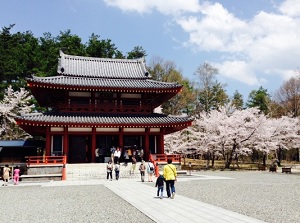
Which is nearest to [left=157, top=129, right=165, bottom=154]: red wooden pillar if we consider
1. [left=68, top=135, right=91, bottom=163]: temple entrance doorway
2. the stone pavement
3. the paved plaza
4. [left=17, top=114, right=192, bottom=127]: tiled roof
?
[left=17, top=114, right=192, bottom=127]: tiled roof

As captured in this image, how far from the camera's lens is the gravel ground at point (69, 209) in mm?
10586

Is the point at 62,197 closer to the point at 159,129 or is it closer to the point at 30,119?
the point at 30,119

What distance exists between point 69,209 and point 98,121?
17164mm

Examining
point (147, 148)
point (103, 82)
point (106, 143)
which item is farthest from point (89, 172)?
point (103, 82)

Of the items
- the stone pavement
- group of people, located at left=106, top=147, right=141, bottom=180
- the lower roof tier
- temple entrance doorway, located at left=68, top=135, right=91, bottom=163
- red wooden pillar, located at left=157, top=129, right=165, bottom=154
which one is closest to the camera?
the stone pavement

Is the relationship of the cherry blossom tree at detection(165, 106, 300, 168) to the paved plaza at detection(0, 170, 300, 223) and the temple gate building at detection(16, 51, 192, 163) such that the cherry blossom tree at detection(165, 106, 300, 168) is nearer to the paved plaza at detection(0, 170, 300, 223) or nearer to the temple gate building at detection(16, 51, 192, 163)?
the temple gate building at detection(16, 51, 192, 163)

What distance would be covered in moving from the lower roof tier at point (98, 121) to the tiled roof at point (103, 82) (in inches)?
125

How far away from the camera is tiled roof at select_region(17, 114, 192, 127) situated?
91.8 feet

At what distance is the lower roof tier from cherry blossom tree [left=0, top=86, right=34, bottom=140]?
747 inches

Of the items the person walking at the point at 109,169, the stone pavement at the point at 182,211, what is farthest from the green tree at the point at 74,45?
the stone pavement at the point at 182,211

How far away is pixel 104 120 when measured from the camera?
29.8 m

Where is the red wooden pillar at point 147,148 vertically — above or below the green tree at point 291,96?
below

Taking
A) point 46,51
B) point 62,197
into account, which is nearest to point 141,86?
point 62,197

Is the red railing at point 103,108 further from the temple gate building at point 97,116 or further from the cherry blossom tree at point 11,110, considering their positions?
the cherry blossom tree at point 11,110
